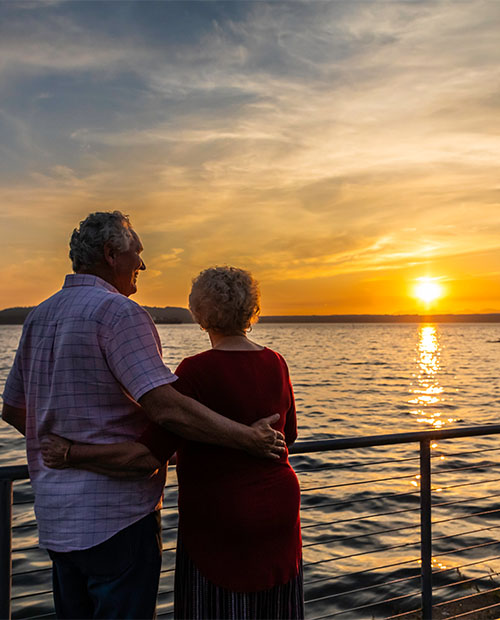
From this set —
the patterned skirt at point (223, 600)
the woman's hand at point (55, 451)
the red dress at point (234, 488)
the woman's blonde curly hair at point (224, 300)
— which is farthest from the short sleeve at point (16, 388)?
the patterned skirt at point (223, 600)

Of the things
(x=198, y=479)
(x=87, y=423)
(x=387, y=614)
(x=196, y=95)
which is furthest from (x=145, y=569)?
(x=196, y=95)

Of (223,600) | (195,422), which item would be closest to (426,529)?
(223,600)

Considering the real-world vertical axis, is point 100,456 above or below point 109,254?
below

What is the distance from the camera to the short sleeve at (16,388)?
2.08 meters

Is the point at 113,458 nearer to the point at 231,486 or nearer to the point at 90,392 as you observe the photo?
the point at 90,392

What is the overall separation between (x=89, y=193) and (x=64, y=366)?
534 centimetres

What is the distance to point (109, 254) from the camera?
6.67 ft

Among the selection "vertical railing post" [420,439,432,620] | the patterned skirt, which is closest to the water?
"vertical railing post" [420,439,432,620]

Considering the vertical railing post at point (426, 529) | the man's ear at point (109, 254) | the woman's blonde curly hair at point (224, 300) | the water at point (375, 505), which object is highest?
the man's ear at point (109, 254)

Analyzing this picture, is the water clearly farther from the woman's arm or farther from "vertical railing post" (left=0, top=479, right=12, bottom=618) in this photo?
the woman's arm

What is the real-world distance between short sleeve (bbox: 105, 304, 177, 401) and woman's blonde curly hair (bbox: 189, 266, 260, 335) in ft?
0.83

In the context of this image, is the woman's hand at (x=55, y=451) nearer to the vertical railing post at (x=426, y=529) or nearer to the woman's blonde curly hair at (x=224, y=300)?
the woman's blonde curly hair at (x=224, y=300)

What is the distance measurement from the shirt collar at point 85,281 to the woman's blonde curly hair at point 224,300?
0.29m

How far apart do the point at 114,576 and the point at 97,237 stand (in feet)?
3.49
